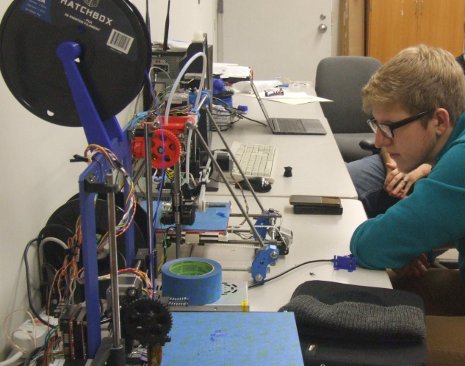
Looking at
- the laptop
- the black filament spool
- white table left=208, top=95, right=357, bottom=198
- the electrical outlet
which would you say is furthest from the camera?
the laptop

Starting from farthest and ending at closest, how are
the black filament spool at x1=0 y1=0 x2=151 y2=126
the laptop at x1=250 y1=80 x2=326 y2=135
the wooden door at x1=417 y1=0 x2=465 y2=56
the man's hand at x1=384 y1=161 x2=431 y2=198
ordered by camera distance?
the wooden door at x1=417 y1=0 x2=465 y2=56 < the laptop at x1=250 y1=80 x2=326 y2=135 < the man's hand at x1=384 y1=161 x2=431 y2=198 < the black filament spool at x1=0 y1=0 x2=151 y2=126

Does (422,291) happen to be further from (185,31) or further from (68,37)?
(185,31)

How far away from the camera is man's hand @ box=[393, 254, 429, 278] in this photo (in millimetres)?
1744

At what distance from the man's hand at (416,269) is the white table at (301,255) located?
194mm

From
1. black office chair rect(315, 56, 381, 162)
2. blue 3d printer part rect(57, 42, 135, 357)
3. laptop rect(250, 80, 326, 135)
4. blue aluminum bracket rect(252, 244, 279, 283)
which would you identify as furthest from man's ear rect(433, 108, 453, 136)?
black office chair rect(315, 56, 381, 162)

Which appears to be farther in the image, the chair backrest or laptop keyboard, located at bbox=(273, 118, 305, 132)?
the chair backrest

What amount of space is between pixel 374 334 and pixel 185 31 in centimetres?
271

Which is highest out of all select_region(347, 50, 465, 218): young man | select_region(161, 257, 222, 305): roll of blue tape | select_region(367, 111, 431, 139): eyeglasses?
select_region(367, 111, 431, 139): eyeglasses

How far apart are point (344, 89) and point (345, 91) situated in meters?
0.01

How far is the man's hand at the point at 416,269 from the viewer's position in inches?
68.7

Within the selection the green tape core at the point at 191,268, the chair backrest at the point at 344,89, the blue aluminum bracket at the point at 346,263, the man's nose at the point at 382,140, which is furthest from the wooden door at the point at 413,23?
the green tape core at the point at 191,268

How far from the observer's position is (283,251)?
5.18 feet

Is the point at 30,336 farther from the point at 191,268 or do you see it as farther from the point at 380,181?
the point at 380,181

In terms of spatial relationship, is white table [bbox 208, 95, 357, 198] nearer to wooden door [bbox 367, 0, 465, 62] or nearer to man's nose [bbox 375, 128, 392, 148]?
man's nose [bbox 375, 128, 392, 148]
